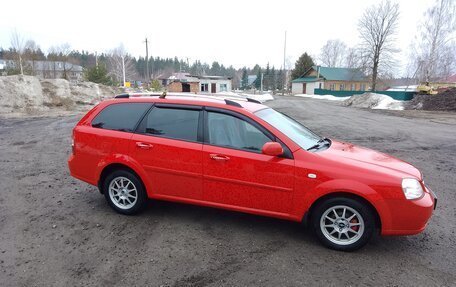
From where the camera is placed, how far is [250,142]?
4.01 meters

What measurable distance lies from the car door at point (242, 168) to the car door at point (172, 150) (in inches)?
5.9

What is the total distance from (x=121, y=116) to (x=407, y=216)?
387 centimetres

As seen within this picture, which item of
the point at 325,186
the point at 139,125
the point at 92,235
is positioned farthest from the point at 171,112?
the point at 325,186

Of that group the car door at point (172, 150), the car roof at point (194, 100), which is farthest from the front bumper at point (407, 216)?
the car door at point (172, 150)

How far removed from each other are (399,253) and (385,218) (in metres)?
0.56


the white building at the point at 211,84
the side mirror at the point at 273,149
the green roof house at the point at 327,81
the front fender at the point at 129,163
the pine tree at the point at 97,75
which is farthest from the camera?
the green roof house at the point at 327,81

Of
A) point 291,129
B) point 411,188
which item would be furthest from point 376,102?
point 411,188

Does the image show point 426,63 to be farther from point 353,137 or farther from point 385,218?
point 385,218

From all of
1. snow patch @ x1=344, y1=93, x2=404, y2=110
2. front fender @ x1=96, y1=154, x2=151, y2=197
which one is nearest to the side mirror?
front fender @ x1=96, y1=154, x2=151, y2=197

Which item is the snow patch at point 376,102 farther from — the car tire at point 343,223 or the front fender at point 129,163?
the front fender at point 129,163

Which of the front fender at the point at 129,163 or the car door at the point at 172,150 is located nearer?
the car door at the point at 172,150

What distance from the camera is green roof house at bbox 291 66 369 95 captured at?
6994 centimetres

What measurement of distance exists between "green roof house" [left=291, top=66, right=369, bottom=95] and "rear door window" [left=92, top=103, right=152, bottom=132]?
224 ft

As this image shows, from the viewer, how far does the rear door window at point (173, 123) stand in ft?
14.0
